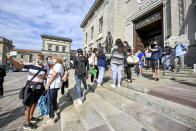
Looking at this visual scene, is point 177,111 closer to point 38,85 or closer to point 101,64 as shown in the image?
point 101,64

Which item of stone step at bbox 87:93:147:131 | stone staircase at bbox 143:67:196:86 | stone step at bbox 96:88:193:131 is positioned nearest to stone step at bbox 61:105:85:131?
stone step at bbox 87:93:147:131

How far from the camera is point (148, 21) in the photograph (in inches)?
350

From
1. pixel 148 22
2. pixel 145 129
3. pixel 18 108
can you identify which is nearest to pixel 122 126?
pixel 145 129

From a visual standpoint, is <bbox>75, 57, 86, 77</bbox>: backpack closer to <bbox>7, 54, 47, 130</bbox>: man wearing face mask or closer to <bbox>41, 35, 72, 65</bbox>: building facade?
<bbox>7, 54, 47, 130</bbox>: man wearing face mask

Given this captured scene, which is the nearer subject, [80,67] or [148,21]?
[80,67]

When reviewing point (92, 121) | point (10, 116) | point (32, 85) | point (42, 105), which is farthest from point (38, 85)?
point (10, 116)

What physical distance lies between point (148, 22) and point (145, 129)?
395 inches

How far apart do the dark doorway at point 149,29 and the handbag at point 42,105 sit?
9115 mm

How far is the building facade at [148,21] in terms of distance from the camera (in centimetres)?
562

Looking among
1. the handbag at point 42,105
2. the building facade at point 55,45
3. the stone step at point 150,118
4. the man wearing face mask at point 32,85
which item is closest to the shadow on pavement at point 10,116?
the man wearing face mask at point 32,85

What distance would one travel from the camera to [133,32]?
1062 centimetres

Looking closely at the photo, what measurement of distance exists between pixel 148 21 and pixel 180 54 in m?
5.54

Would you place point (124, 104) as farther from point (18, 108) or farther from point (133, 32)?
point (133, 32)

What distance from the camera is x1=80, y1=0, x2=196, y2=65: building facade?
5617mm
